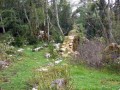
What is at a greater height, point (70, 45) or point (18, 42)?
point (70, 45)

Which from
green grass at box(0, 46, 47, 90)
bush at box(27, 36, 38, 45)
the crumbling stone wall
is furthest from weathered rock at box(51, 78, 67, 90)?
bush at box(27, 36, 38, 45)

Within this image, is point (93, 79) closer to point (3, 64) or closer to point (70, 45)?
point (3, 64)

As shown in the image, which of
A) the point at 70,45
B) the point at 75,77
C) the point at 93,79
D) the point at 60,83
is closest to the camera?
the point at 60,83

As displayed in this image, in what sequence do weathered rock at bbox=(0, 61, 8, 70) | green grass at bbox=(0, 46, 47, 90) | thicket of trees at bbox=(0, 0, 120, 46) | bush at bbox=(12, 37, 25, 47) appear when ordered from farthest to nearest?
1. thicket of trees at bbox=(0, 0, 120, 46)
2. bush at bbox=(12, 37, 25, 47)
3. weathered rock at bbox=(0, 61, 8, 70)
4. green grass at bbox=(0, 46, 47, 90)

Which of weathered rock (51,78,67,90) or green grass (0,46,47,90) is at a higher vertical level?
weathered rock (51,78,67,90)

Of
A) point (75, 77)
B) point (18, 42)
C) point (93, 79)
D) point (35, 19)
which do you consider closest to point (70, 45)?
point (18, 42)

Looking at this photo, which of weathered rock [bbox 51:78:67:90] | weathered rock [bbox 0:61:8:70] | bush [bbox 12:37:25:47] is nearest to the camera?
weathered rock [bbox 51:78:67:90]

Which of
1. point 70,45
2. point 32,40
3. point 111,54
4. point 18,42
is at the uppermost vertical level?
point 111,54

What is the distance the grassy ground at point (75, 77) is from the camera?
10.2 m

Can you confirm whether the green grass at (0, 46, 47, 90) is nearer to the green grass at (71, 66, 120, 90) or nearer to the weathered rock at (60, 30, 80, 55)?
the weathered rock at (60, 30, 80, 55)

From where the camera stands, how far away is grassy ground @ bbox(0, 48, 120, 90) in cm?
1018

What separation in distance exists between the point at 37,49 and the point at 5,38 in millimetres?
3989

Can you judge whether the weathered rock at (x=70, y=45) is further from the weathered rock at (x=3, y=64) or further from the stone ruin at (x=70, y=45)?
the weathered rock at (x=3, y=64)

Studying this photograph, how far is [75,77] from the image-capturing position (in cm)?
1156
